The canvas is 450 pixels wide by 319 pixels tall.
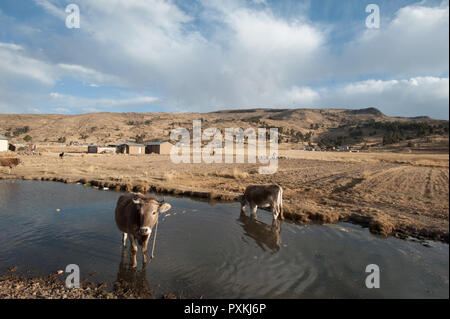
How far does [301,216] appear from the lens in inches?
460

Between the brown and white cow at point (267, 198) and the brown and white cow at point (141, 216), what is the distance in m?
6.07

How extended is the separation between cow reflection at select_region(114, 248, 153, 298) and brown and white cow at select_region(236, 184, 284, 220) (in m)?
6.51

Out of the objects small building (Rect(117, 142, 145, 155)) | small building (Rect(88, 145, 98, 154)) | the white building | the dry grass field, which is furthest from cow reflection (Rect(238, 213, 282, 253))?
the white building

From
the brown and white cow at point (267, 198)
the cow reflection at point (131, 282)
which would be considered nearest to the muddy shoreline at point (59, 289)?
the cow reflection at point (131, 282)

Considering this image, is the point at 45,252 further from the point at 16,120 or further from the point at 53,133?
the point at 16,120

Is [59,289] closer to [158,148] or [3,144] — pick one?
[158,148]

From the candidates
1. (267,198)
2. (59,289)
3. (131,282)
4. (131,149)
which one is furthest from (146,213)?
(131,149)

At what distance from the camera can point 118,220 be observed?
7414mm

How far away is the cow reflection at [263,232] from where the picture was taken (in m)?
8.69

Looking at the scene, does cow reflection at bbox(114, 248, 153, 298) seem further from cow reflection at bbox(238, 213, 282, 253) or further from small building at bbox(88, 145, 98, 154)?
small building at bbox(88, 145, 98, 154)

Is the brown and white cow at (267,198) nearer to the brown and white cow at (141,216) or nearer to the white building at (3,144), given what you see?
the brown and white cow at (141,216)

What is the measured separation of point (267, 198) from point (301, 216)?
205 centimetres

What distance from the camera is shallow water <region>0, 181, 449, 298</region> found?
5656 millimetres

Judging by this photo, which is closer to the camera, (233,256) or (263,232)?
(233,256)
